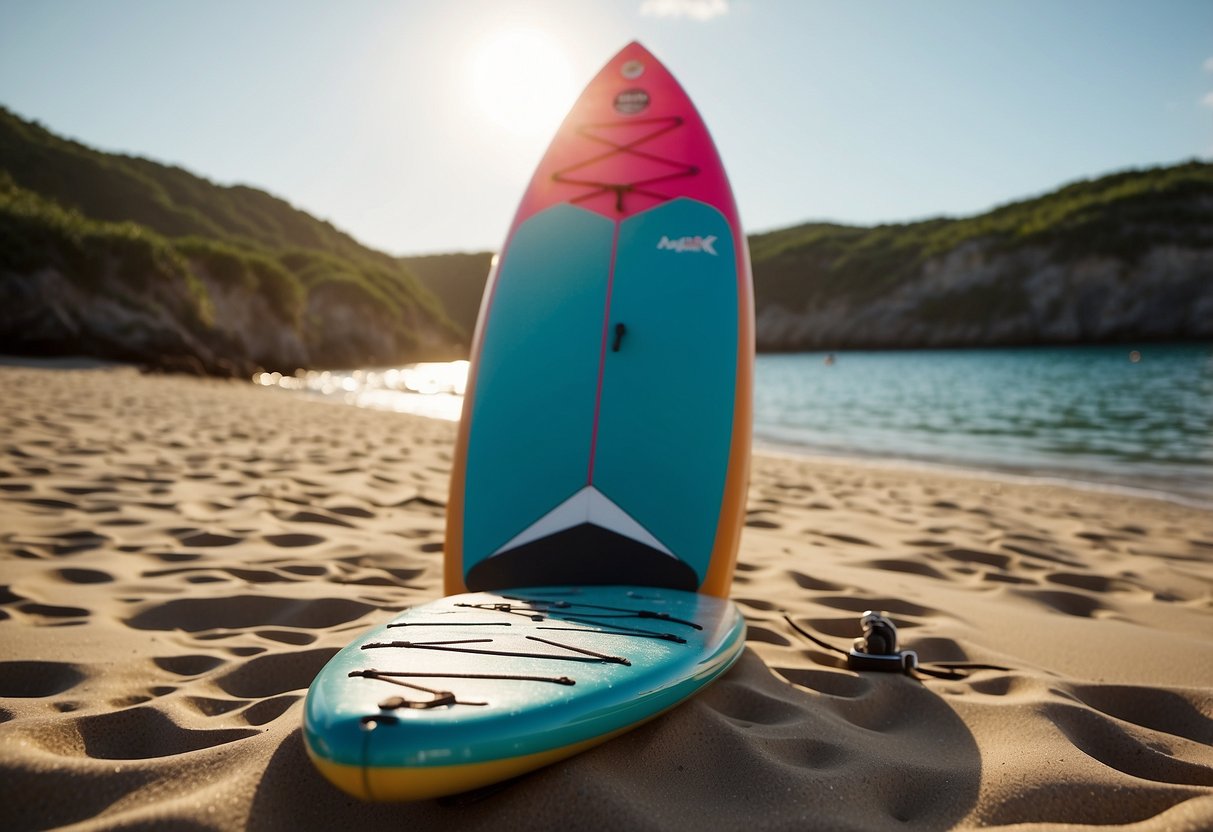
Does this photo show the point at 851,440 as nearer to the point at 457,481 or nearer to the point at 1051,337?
the point at 457,481

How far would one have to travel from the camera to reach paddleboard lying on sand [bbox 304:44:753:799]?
4.64 ft

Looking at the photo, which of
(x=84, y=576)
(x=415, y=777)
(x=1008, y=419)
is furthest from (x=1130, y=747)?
(x=1008, y=419)

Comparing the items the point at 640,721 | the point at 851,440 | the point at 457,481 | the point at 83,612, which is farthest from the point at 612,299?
the point at 851,440

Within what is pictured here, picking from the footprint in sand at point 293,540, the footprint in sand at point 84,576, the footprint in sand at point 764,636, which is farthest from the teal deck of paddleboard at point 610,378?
the footprint in sand at point 84,576

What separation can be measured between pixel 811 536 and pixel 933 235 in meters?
61.0

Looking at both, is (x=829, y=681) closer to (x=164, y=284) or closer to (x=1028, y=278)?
(x=164, y=284)

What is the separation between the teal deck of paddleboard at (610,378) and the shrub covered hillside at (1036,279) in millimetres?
47667

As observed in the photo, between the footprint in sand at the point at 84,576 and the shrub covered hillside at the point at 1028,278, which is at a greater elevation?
the shrub covered hillside at the point at 1028,278

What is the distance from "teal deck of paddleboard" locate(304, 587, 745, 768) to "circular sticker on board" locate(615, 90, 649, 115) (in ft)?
6.55

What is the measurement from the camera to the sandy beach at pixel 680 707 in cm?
117

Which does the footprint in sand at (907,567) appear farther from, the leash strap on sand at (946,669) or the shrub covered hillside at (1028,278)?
→ the shrub covered hillside at (1028,278)

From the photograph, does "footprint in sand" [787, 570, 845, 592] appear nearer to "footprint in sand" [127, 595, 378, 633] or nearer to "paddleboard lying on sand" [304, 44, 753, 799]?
"paddleboard lying on sand" [304, 44, 753, 799]

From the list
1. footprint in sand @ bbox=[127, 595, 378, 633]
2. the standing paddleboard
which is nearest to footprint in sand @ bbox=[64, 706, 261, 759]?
footprint in sand @ bbox=[127, 595, 378, 633]

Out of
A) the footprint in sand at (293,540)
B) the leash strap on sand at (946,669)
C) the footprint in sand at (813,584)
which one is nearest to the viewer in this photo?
the leash strap on sand at (946,669)
